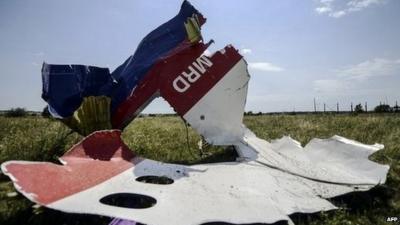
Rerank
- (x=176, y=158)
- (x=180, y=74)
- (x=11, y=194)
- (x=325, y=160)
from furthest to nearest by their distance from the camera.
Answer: (x=176, y=158) < (x=180, y=74) < (x=325, y=160) < (x=11, y=194)

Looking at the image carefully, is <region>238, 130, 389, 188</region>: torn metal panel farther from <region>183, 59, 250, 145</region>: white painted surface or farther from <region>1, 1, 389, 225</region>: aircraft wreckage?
<region>183, 59, 250, 145</region>: white painted surface

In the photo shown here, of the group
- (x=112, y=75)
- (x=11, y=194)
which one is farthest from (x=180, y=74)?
(x=11, y=194)

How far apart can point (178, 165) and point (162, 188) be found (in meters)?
1.02

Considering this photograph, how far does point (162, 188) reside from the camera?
4.16 metres

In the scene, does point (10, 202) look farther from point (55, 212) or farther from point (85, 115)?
point (85, 115)

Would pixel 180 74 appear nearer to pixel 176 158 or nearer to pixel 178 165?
pixel 176 158

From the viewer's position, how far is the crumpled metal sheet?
11.6 feet

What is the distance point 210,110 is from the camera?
689 centimetres

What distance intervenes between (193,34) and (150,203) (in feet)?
12.4

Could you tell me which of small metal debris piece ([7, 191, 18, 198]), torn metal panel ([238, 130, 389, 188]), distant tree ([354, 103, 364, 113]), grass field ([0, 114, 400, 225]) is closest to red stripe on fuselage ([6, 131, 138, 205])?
grass field ([0, 114, 400, 225])

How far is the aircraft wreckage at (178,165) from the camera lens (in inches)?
148

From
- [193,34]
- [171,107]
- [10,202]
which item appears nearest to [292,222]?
[10,202]

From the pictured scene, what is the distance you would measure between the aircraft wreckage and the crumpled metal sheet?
1 cm

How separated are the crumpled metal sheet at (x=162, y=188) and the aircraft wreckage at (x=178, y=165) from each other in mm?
11
